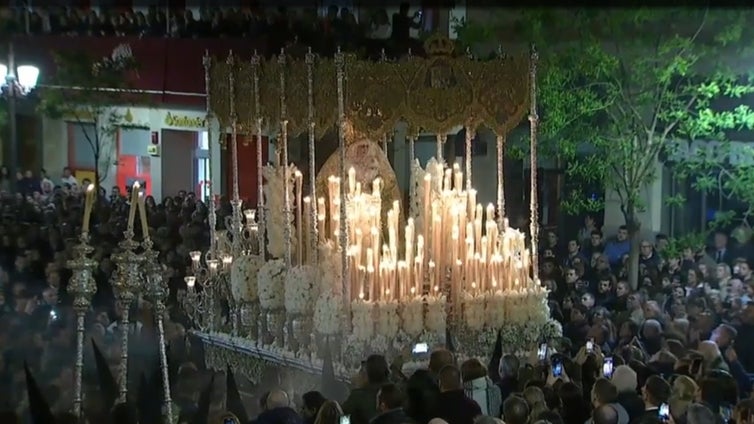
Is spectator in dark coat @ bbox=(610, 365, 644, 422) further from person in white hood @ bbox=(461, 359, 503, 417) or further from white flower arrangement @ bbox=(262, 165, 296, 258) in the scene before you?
white flower arrangement @ bbox=(262, 165, 296, 258)

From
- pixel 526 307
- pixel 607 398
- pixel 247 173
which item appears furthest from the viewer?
pixel 247 173

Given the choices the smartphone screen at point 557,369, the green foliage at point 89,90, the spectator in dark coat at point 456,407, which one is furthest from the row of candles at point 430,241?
the green foliage at point 89,90

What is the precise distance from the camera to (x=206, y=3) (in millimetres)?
13234

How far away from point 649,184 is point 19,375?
717 centimetres

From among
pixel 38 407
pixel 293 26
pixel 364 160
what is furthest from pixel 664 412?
pixel 293 26

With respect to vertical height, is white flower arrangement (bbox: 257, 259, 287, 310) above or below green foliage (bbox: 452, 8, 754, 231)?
below

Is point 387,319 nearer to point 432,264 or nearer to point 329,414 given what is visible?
point 432,264

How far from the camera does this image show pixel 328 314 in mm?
7816

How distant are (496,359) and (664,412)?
2.48 m

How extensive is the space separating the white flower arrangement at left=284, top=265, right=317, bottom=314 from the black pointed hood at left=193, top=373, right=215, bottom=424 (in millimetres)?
2079

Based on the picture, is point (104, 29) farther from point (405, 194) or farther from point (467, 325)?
point (467, 325)

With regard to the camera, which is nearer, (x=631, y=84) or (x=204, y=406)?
(x=204, y=406)

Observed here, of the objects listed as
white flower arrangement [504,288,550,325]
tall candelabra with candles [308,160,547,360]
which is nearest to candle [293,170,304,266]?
tall candelabra with candles [308,160,547,360]

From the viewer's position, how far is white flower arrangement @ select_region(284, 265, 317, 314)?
8.15 m
